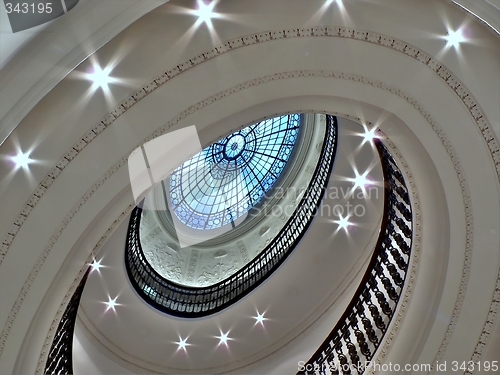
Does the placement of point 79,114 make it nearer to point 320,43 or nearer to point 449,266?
point 320,43

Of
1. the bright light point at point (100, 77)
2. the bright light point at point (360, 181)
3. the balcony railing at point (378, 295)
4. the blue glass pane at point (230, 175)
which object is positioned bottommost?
the balcony railing at point (378, 295)

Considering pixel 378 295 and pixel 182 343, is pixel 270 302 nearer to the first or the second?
pixel 182 343

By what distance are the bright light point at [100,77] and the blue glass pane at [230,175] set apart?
7089 mm

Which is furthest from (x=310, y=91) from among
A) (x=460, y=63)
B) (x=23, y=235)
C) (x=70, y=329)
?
(x=70, y=329)

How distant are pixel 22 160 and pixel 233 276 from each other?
714cm

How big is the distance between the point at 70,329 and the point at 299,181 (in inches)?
249

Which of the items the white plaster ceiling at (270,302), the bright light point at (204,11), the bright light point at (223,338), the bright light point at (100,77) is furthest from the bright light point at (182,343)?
the bright light point at (204,11)

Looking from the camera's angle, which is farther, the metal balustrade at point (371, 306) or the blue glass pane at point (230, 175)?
the blue glass pane at point (230, 175)

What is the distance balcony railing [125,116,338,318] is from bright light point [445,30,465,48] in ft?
13.0

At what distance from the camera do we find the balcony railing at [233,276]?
813cm

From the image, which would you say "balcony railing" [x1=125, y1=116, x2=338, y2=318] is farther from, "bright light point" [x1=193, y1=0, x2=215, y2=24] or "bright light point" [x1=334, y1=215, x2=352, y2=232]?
"bright light point" [x1=193, y1=0, x2=215, y2=24]

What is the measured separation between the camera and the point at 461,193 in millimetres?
4137

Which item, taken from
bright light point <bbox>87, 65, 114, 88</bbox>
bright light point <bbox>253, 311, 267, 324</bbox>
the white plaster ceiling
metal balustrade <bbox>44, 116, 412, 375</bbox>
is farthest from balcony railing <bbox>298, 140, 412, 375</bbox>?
bright light point <bbox>87, 65, 114, 88</bbox>

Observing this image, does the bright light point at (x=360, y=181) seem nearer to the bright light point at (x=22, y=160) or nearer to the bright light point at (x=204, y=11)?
the bright light point at (x=204, y=11)
